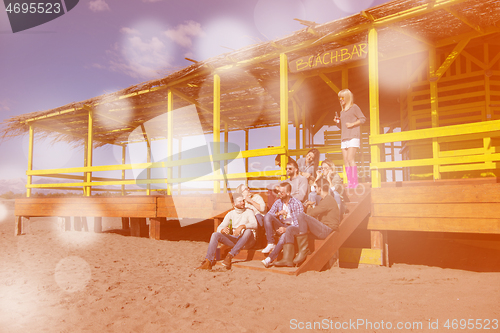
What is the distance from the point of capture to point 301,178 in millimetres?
5398

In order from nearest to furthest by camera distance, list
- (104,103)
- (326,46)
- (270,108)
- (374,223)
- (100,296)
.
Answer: (100,296) → (374,223) → (326,46) → (104,103) → (270,108)

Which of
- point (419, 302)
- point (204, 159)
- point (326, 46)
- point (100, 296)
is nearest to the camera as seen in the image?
point (419, 302)

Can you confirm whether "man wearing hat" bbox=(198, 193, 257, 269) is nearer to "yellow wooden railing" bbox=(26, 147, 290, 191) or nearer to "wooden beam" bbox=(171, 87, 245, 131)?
"yellow wooden railing" bbox=(26, 147, 290, 191)

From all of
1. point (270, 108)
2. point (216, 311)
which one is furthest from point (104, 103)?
point (216, 311)

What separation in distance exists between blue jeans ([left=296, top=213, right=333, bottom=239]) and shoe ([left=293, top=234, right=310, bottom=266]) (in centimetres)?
9

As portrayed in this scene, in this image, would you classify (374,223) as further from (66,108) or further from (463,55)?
(66,108)

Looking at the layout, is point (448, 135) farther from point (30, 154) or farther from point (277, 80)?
point (30, 154)

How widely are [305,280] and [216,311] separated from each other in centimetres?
141

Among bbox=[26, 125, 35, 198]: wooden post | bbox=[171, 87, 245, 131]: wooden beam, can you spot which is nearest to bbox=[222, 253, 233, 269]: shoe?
bbox=[171, 87, 245, 131]: wooden beam

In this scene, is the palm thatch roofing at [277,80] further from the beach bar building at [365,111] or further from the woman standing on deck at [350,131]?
the woman standing on deck at [350,131]

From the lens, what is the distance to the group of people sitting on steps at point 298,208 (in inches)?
186

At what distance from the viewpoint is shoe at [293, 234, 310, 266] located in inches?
184

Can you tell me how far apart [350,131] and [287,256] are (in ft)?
7.74

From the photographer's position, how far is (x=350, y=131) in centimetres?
524
